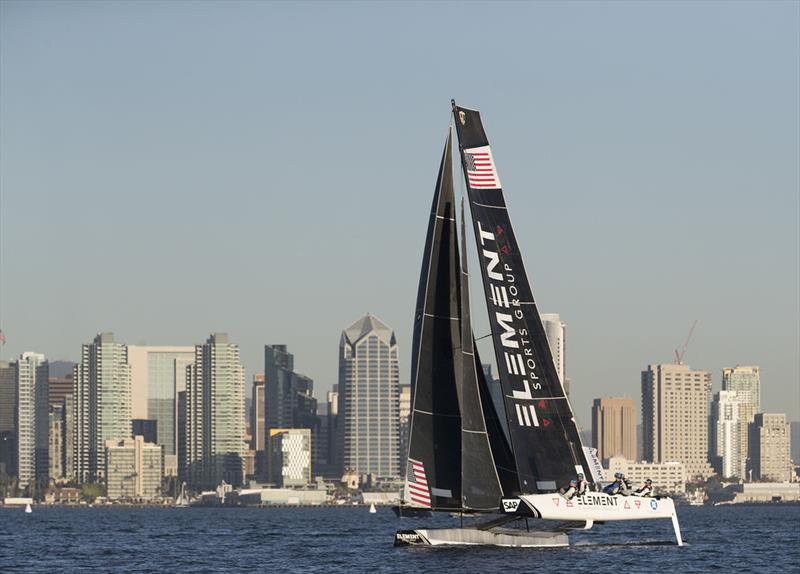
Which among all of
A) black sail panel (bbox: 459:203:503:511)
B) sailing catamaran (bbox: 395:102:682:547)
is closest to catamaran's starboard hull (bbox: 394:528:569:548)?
sailing catamaran (bbox: 395:102:682:547)

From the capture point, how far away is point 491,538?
65938 mm

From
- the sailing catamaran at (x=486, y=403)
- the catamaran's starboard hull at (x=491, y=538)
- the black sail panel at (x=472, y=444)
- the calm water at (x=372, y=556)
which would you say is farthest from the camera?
the black sail panel at (x=472, y=444)

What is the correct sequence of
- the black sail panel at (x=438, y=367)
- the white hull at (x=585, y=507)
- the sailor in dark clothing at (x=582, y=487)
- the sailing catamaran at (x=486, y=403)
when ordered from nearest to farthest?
the white hull at (x=585, y=507), the sailor in dark clothing at (x=582, y=487), the sailing catamaran at (x=486, y=403), the black sail panel at (x=438, y=367)

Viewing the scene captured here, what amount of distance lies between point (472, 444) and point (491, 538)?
3.71m

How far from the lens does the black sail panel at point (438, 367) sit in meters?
66.2

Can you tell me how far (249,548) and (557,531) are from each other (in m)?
28.0

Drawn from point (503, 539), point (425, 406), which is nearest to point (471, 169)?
point (425, 406)

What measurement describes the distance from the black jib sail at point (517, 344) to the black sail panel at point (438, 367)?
2205 mm

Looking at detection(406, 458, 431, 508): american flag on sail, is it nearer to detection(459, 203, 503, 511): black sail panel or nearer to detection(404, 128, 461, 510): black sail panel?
detection(404, 128, 461, 510): black sail panel

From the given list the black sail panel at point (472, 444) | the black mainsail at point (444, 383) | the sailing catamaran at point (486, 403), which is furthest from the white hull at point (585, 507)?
the black mainsail at point (444, 383)

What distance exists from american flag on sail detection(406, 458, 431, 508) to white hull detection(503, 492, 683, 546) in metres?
3.70

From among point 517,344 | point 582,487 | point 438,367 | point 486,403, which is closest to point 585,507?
point 582,487

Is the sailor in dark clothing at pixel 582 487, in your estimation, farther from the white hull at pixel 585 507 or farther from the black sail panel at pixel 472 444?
the black sail panel at pixel 472 444

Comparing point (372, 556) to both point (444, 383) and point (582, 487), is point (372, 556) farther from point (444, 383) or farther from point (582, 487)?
point (582, 487)
